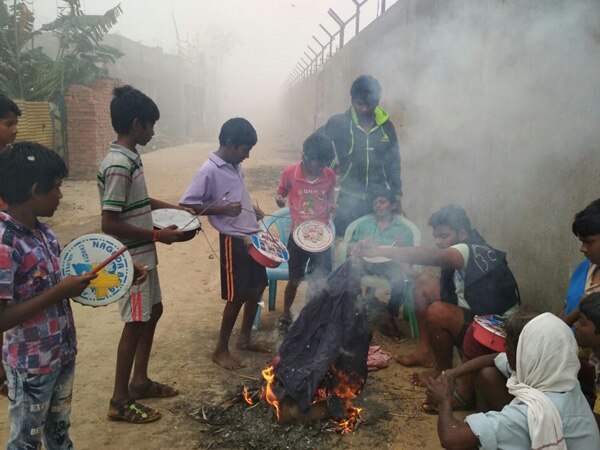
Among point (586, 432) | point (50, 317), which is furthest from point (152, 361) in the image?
point (586, 432)

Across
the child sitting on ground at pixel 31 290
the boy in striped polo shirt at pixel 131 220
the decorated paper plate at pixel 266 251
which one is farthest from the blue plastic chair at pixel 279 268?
the child sitting on ground at pixel 31 290

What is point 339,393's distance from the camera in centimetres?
300

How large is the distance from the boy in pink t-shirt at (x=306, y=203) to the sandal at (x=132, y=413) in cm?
157

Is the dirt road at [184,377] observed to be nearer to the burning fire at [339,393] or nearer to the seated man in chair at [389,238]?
the burning fire at [339,393]

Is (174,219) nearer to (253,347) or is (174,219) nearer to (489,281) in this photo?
(253,347)

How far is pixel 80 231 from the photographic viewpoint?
7.43 metres

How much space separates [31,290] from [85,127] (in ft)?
36.4

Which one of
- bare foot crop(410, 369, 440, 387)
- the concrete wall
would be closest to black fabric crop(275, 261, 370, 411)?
bare foot crop(410, 369, 440, 387)

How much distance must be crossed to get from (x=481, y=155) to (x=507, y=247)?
88 cm

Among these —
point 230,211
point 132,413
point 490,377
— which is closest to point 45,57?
point 230,211

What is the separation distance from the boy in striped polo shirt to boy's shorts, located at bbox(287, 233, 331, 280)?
146 centimetres

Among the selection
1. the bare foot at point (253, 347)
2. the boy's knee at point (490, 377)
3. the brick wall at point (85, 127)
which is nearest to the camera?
the boy's knee at point (490, 377)

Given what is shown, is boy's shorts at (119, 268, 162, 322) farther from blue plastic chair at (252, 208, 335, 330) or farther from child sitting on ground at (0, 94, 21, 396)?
blue plastic chair at (252, 208, 335, 330)

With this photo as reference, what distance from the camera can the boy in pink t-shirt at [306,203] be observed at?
14.0 feet
